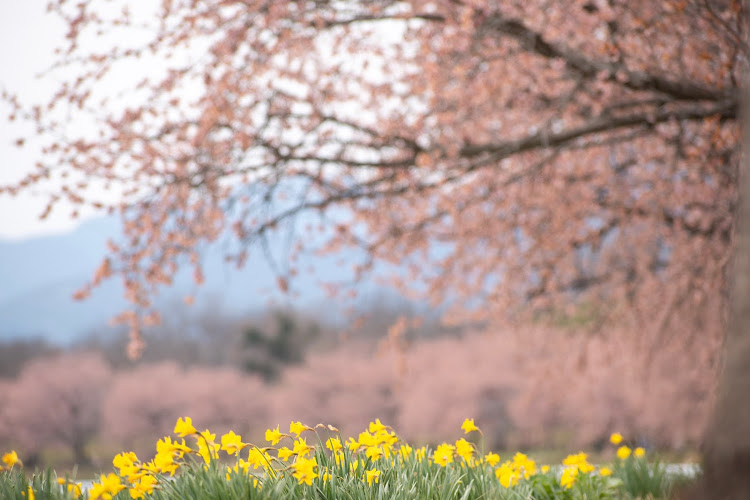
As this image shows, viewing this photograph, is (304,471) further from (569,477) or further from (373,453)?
(569,477)

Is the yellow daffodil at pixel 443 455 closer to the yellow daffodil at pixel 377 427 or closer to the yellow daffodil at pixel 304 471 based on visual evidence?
the yellow daffodil at pixel 377 427

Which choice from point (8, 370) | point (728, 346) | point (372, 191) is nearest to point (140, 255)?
point (372, 191)

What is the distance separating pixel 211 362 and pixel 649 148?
32553 millimetres

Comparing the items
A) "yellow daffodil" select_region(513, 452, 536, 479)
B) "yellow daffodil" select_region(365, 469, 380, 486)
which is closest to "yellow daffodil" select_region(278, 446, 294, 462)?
"yellow daffodil" select_region(365, 469, 380, 486)

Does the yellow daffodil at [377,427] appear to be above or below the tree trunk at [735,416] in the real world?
below

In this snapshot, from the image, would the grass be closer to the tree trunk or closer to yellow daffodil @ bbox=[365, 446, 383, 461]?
yellow daffodil @ bbox=[365, 446, 383, 461]

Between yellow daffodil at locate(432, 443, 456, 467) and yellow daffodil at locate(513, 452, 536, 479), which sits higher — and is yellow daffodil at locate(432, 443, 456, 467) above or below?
above

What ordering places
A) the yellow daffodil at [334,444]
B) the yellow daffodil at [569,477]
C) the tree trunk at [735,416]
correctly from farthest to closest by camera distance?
the yellow daffodil at [569,477], the yellow daffodil at [334,444], the tree trunk at [735,416]

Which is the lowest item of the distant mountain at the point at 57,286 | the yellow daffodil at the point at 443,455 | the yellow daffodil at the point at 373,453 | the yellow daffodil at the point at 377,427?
the distant mountain at the point at 57,286

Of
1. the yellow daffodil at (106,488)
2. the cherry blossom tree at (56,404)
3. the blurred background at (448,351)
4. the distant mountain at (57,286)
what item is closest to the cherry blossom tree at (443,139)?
the blurred background at (448,351)

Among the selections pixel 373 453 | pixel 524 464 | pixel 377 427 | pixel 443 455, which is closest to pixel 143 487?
pixel 373 453

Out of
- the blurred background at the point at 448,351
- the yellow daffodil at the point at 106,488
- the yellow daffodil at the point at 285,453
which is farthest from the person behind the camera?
the blurred background at the point at 448,351

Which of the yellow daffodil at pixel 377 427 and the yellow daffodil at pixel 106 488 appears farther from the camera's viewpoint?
the yellow daffodil at pixel 377 427

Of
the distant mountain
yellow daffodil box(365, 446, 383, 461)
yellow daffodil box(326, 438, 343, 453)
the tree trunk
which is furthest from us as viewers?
the distant mountain
